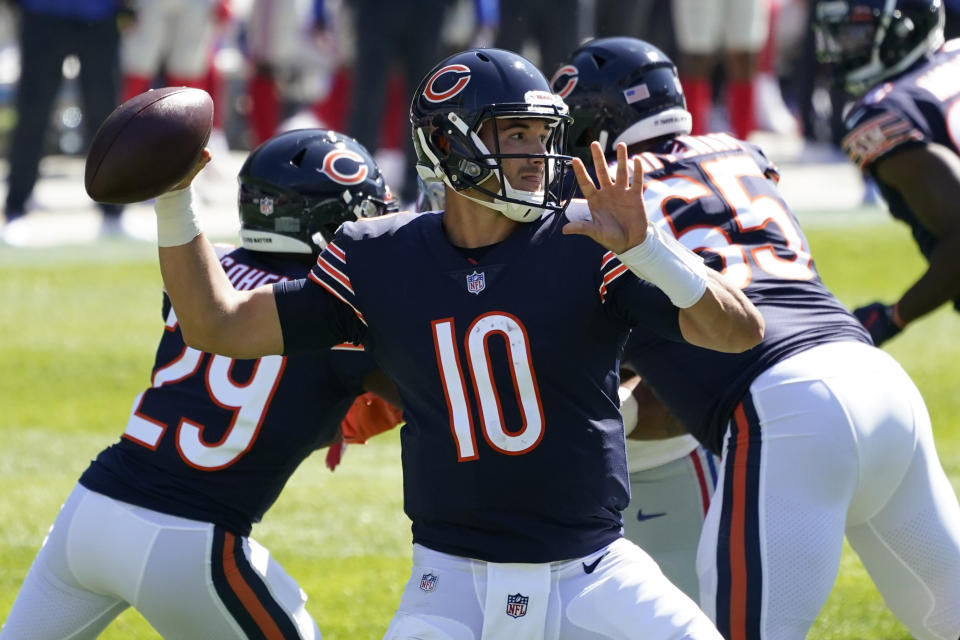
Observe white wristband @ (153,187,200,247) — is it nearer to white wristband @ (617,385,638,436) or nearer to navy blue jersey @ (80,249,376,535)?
navy blue jersey @ (80,249,376,535)

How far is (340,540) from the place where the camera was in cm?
648

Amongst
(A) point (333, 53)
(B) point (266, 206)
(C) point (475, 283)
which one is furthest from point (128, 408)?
(A) point (333, 53)

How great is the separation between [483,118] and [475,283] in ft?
1.27

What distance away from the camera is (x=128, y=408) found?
8523 mm

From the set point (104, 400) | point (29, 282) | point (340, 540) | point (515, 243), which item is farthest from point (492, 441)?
point (29, 282)

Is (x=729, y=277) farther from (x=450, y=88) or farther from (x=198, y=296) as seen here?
(x=198, y=296)

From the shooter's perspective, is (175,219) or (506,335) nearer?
(506,335)

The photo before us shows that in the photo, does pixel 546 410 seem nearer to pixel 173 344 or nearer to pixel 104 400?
pixel 173 344

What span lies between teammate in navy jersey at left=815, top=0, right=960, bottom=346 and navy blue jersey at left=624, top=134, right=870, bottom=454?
1.02m

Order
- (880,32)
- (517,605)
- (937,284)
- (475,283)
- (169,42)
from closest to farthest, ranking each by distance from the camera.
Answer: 1. (517,605)
2. (475,283)
3. (937,284)
4. (880,32)
5. (169,42)

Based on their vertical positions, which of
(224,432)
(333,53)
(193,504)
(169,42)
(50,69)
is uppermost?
(224,432)

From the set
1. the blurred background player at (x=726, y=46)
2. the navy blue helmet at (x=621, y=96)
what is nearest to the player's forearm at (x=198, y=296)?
the navy blue helmet at (x=621, y=96)

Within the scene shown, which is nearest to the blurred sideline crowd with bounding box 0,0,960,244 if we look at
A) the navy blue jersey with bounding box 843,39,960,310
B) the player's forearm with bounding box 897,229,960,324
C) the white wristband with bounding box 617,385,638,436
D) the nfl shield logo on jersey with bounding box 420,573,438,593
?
the navy blue jersey with bounding box 843,39,960,310

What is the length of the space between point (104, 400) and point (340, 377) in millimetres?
4872
